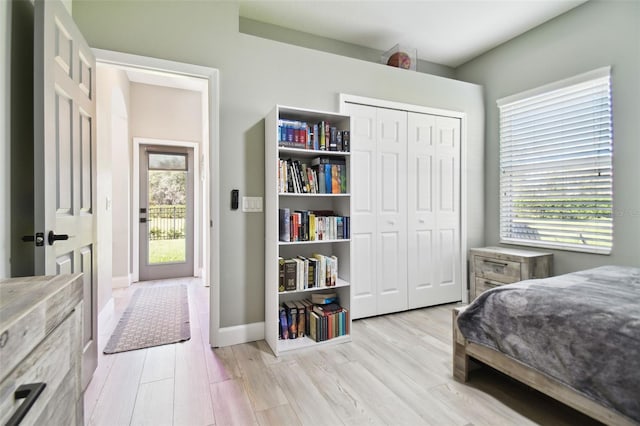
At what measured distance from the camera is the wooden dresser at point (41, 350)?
653 millimetres

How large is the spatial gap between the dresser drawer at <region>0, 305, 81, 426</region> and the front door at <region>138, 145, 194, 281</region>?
403cm

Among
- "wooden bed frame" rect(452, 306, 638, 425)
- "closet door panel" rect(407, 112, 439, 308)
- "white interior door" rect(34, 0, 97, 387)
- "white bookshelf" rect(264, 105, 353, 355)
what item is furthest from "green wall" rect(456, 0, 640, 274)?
"white interior door" rect(34, 0, 97, 387)

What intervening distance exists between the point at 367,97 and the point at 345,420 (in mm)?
2624

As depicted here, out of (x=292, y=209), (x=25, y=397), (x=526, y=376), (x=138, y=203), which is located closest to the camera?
(x=25, y=397)

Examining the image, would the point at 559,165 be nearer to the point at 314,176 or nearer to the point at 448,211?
the point at 448,211

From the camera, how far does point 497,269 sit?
317 cm

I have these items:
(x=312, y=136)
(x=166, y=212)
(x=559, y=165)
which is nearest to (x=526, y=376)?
(x=312, y=136)

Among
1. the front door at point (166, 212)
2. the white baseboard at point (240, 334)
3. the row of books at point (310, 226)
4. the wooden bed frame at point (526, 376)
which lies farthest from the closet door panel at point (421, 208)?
the front door at point (166, 212)

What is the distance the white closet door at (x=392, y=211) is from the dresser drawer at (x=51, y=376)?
2.50m

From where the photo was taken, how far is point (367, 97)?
3074 millimetres

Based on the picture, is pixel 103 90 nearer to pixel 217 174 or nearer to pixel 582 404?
pixel 217 174

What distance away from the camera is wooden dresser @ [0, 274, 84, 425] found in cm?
65

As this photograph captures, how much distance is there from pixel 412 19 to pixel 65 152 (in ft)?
9.83

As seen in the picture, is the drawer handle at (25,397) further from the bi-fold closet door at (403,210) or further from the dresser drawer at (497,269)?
the dresser drawer at (497,269)
